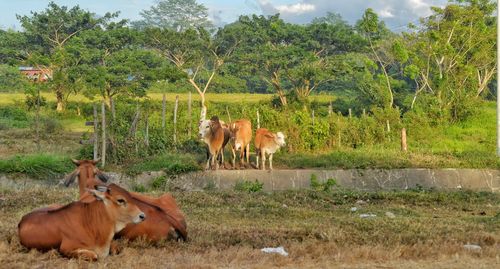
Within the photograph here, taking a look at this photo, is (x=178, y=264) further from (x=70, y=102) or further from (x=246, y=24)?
(x=246, y=24)

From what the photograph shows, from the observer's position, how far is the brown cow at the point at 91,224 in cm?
723

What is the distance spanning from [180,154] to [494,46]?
2093 cm

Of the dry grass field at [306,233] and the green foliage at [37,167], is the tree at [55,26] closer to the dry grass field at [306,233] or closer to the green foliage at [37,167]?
the green foliage at [37,167]

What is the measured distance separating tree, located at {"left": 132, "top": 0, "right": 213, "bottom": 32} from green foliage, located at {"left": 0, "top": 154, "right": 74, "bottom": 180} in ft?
298

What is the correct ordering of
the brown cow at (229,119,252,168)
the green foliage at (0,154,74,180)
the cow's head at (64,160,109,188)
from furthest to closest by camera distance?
1. the brown cow at (229,119,252,168)
2. the green foliage at (0,154,74,180)
3. the cow's head at (64,160,109,188)

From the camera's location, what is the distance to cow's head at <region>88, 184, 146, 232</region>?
723 centimetres

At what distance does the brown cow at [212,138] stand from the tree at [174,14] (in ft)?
291

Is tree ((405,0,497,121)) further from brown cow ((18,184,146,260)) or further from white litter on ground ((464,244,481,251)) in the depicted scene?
brown cow ((18,184,146,260))

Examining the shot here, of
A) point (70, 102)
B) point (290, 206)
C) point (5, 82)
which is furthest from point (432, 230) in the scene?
point (5, 82)

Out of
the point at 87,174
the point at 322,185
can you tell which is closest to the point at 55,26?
the point at 322,185

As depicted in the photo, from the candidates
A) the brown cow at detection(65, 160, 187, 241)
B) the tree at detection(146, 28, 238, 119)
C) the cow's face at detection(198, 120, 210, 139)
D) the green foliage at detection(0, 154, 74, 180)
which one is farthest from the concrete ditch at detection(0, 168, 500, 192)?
the tree at detection(146, 28, 238, 119)

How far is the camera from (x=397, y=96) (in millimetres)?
32844

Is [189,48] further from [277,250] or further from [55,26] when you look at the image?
[277,250]

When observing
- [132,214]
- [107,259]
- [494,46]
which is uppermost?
[494,46]
